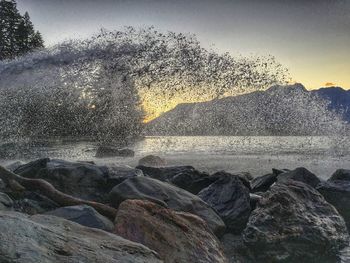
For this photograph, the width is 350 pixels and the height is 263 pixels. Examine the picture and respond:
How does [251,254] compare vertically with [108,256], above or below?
below

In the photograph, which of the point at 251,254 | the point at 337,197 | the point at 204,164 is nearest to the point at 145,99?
the point at 204,164

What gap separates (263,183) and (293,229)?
5249mm

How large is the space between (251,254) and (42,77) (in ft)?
90.5

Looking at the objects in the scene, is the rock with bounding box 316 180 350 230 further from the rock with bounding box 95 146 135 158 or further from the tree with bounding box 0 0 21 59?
the tree with bounding box 0 0 21 59

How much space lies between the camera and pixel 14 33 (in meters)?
80.4

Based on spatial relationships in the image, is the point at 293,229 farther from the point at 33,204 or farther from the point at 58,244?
the point at 58,244

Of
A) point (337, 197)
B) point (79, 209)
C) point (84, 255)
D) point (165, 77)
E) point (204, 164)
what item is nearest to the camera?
point (84, 255)

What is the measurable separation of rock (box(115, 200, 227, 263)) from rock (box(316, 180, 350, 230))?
4.72 m

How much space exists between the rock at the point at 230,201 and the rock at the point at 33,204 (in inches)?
138

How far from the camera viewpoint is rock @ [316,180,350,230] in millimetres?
10297

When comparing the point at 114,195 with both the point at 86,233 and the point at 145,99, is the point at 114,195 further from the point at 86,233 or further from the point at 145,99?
the point at 145,99

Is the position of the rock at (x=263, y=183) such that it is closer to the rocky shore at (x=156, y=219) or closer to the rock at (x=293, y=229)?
the rocky shore at (x=156, y=219)

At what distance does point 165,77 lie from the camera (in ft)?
102

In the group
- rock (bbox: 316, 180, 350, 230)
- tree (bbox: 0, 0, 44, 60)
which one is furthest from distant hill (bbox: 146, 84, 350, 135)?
tree (bbox: 0, 0, 44, 60)
